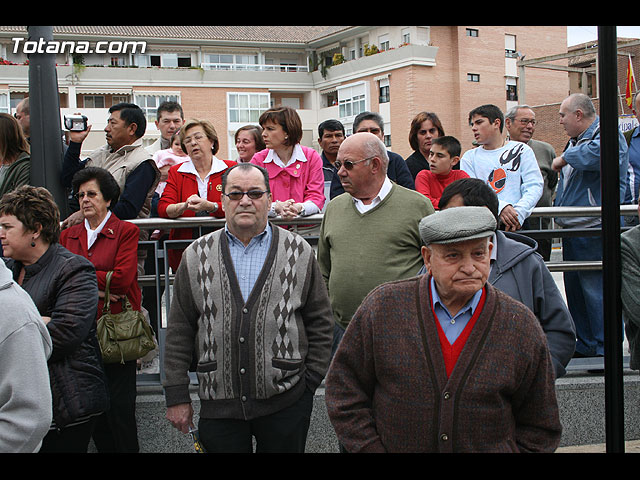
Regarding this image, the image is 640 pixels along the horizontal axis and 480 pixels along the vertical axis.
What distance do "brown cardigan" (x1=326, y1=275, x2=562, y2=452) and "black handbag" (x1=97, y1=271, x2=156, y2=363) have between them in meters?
1.99

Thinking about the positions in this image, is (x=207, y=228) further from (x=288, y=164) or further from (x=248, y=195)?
(x=248, y=195)

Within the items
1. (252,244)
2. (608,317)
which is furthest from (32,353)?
(608,317)

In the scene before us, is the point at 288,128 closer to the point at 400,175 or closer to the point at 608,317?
the point at 400,175

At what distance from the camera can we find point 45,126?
4918 mm

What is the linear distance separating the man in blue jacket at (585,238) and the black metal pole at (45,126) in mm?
3857

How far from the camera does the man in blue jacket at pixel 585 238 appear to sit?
5277 millimetres

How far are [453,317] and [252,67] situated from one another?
5821 centimetres

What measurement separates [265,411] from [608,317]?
6.81 feet

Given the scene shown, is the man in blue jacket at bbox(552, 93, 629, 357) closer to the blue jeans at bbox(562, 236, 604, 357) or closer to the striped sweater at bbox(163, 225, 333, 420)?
the blue jeans at bbox(562, 236, 604, 357)

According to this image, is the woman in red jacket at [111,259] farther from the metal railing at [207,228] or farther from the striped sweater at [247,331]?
the striped sweater at [247,331]

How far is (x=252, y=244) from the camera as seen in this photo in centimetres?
374

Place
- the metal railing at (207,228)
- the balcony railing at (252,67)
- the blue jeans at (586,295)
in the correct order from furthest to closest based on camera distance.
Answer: the balcony railing at (252,67), the blue jeans at (586,295), the metal railing at (207,228)

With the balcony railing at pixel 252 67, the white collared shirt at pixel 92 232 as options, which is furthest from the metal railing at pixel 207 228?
the balcony railing at pixel 252 67

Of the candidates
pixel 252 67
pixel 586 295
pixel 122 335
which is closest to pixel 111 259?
pixel 122 335
